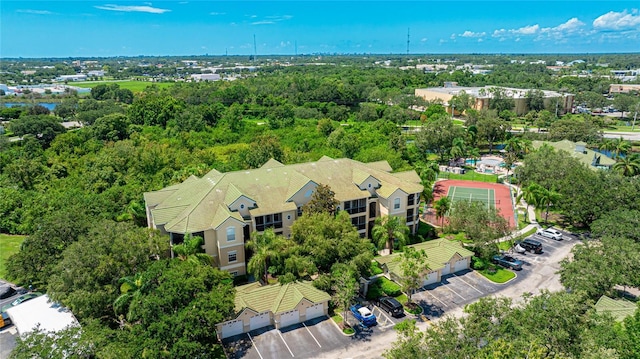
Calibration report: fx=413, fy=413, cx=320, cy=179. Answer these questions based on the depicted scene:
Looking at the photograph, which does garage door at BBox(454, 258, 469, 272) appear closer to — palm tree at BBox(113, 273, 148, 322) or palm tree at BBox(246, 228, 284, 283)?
palm tree at BBox(246, 228, 284, 283)

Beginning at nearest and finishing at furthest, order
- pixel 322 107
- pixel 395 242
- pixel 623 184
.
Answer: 1. pixel 395 242
2. pixel 623 184
3. pixel 322 107

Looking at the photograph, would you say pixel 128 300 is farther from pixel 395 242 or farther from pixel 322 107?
pixel 322 107

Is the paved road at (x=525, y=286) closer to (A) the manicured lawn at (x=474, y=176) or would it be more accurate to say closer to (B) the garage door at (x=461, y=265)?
(B) the garage door at (x=461, y=265)

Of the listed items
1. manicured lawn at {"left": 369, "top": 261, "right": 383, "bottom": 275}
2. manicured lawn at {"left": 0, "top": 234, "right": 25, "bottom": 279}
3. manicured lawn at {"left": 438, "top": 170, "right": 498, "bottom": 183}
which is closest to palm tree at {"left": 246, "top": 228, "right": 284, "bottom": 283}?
manicured lawn at {"left": 369, "top": 261, "right": 383, "bottom": 275}

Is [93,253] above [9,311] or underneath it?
above

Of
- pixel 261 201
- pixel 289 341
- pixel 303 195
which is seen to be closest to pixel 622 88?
pixel 303 195

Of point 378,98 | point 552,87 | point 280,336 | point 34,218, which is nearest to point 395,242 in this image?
point 280,336
